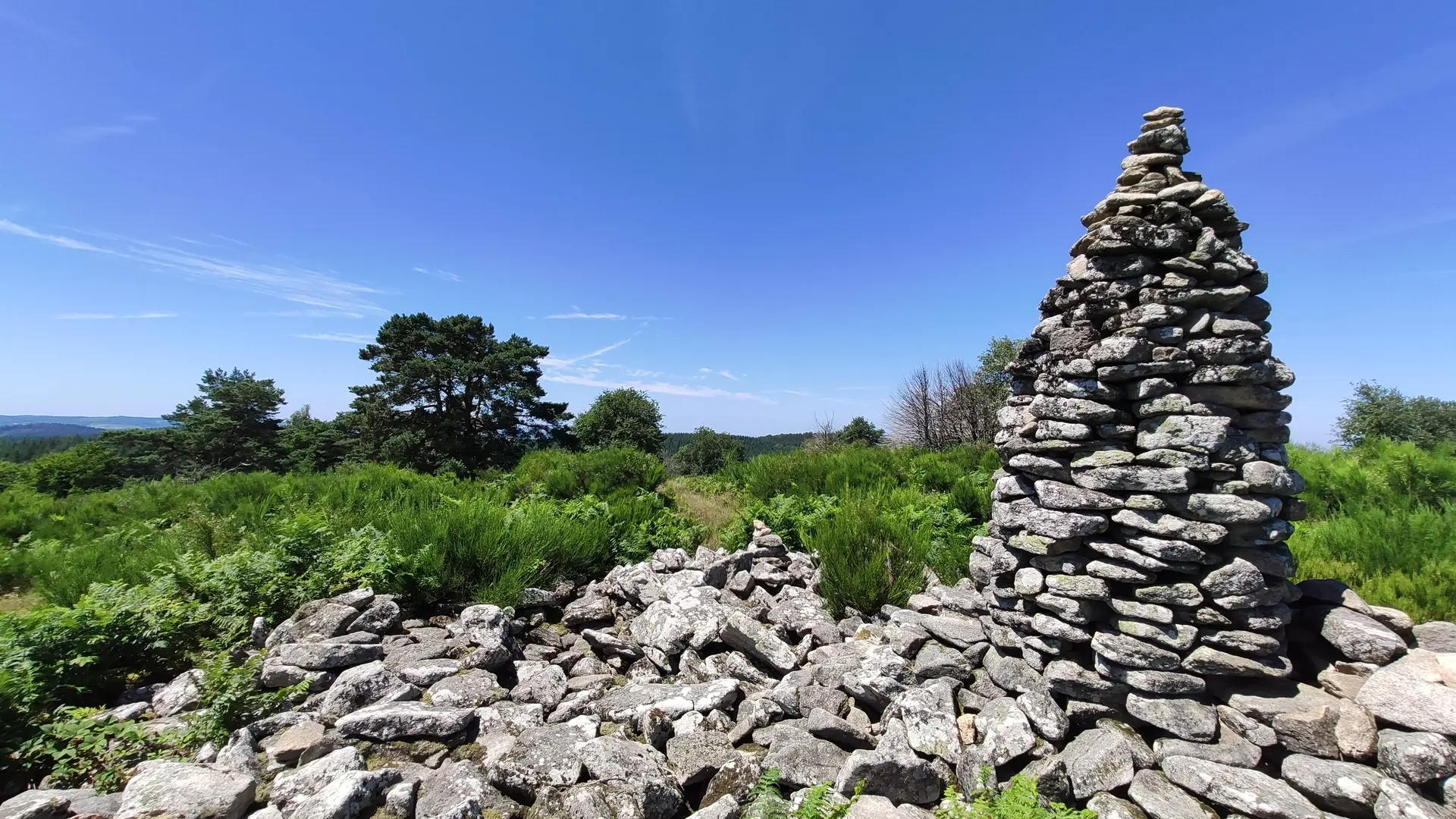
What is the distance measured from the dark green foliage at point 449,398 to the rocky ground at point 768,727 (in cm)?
2479

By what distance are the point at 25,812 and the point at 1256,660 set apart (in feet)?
20.0

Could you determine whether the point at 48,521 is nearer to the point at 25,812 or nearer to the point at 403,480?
the point at 403,480

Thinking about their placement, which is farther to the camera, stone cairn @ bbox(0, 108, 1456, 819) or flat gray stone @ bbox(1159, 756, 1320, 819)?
stone cairn @ bbox(0, 108, 1456, 819)

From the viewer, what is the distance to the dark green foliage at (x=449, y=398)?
28.9 m

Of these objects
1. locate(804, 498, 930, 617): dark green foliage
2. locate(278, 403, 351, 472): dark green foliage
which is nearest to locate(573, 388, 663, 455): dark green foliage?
locate(278, 403, 351, 472): dark green foliage

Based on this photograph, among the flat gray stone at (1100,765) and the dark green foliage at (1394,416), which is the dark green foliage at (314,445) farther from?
the dark green foliage at (1394,416)

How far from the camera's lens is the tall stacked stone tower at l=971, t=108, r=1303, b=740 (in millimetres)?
3150

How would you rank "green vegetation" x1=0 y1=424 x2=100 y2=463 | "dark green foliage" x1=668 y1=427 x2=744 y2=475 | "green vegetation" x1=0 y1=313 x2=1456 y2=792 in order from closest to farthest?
"green vegetation" x1=0 y1=313 x2=1456 y2=792
"dark green foliage" x1=668 y1=427 x2=744 y2=475
"green vegetation" x1=0 y1=424 x2=100 y2=463

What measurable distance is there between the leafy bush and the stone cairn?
23 cm

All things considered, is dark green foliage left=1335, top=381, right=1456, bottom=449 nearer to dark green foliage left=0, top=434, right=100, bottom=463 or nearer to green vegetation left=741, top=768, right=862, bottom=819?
green vegetation left=741, top=768, right=862, bottom=819

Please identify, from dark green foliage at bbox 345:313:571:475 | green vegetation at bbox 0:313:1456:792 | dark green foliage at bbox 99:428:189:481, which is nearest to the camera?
green vegetation at bbox 0:313:1456:792

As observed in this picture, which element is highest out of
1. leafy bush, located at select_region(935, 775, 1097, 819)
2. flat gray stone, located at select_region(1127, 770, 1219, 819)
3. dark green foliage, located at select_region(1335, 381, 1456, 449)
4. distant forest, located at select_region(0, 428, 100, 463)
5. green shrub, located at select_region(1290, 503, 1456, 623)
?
dark green foliage, located at select_region(1335, 381, 1456, 449)

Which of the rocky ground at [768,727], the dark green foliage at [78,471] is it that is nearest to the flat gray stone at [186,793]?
the rocky ground at [768,727]

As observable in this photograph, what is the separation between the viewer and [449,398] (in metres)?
Answer: 30.6
